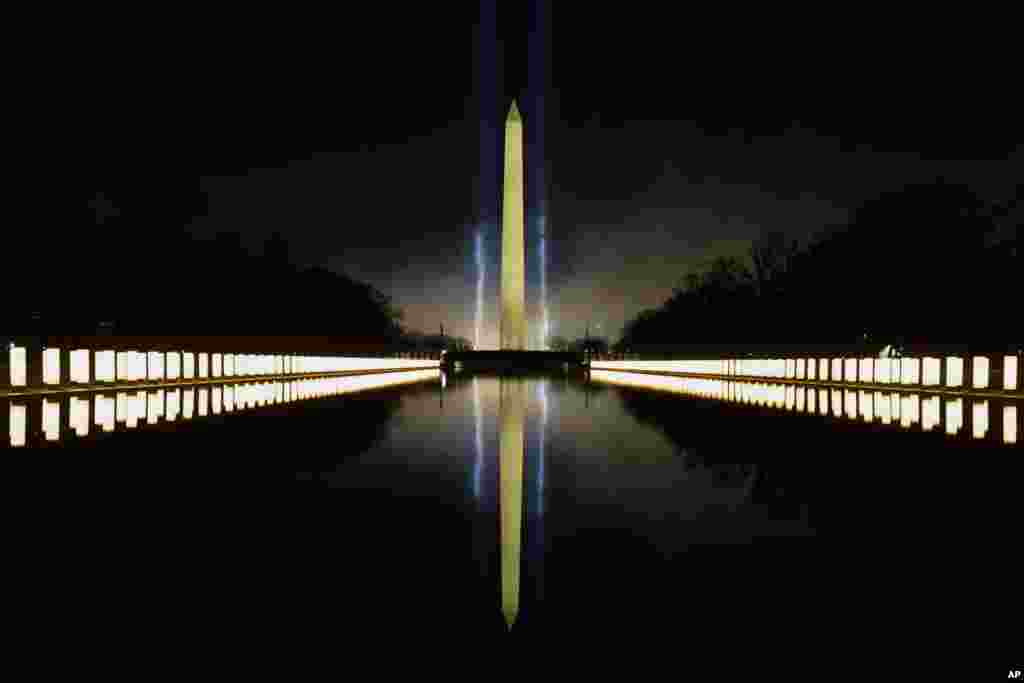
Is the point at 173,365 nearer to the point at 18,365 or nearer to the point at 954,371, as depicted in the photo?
the point at 18,365

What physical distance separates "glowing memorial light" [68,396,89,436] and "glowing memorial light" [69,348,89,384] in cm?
162

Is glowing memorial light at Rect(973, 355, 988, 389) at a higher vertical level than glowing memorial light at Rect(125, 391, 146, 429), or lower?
higher

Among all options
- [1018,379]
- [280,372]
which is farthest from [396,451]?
[280,372]

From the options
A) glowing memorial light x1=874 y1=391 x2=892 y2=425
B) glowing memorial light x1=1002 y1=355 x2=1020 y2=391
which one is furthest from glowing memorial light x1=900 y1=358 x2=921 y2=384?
glowing memorial light x1=1002 y1=355 x2=1020 y2=391

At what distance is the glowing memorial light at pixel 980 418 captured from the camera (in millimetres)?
7702

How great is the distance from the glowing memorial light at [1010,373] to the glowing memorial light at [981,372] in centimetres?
25

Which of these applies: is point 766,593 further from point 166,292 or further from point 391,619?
point 166,292

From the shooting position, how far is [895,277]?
28.2m

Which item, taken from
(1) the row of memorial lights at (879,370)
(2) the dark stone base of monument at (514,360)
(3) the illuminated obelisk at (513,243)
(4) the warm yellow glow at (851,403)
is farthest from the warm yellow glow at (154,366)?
(3) the illuminated obelisk at (513,243)

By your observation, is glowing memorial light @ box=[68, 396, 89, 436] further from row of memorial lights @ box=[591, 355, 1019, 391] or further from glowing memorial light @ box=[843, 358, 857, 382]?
glowing memorial light @ box=[843, 358, 857, 382]

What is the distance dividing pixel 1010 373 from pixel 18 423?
11.4 metres

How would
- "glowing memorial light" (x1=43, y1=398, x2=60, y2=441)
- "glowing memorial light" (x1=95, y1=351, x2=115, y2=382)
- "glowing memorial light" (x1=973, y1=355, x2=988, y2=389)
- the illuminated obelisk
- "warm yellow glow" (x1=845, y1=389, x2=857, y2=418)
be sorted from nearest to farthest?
1. "glowing memorial light" (x1=43, y1=398, x2=60, y2=441)
2. "warm yellow glow" (x1=845, y1=389, x2=857, y2=418)
3. "glowing memorial light" (x1=95, y1=351, x2=115, y2=382)
4. "glowing memorial light" (x1=973, y1=355, x2=988, y2=389)
5. the illuminated obelisk

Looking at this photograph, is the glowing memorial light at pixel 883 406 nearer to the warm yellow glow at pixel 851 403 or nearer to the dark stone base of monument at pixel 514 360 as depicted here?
the warm yellow glow at pixel 851 403

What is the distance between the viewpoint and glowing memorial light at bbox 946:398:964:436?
8117 mm
